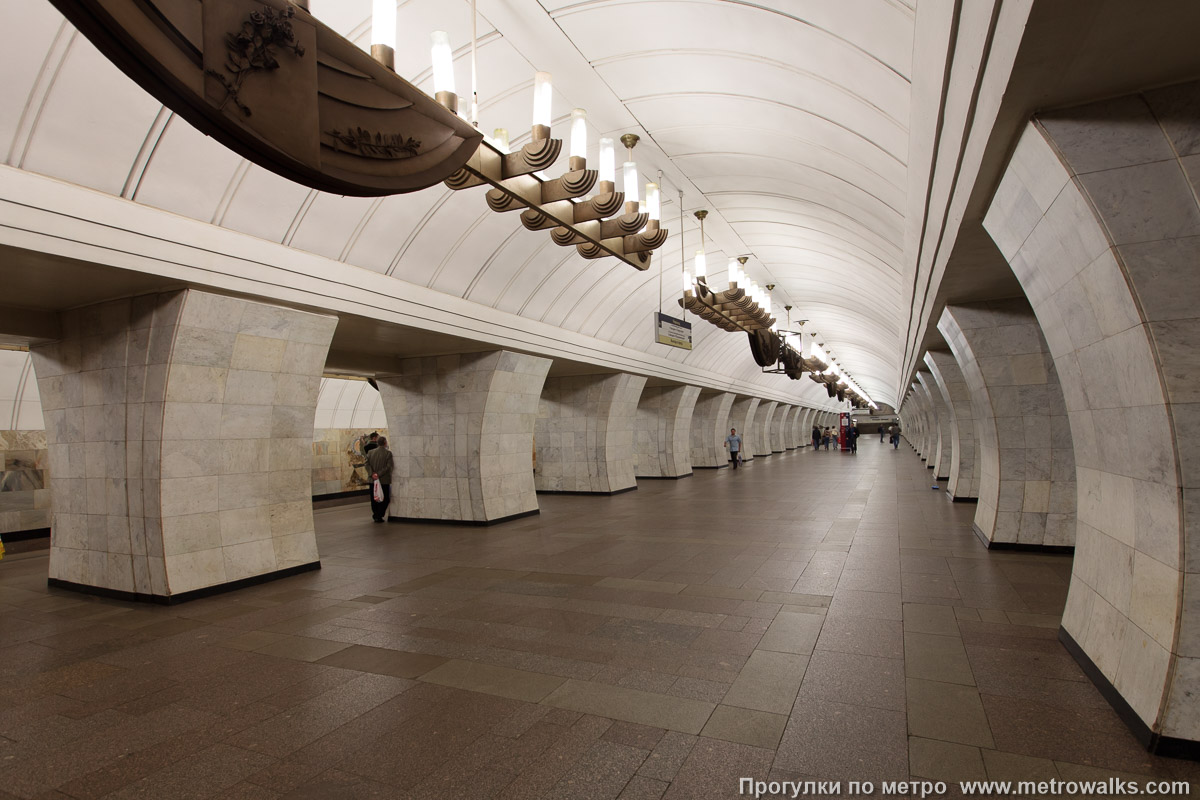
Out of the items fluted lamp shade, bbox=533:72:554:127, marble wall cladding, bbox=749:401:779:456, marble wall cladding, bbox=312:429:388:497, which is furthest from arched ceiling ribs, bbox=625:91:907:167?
marble wall cladding, bbox=749:401:779:456

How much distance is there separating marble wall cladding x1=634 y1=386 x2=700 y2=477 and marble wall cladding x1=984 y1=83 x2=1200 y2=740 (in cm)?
1650

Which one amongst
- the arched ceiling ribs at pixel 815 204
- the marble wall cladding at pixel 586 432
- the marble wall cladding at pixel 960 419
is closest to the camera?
the arched ceiling ribs at pixel 815 204

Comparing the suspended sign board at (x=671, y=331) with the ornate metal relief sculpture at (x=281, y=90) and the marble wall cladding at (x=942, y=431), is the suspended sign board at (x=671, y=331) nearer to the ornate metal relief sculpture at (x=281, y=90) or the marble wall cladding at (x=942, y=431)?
the ornate metal relief sculpture at (x=281, y=90)

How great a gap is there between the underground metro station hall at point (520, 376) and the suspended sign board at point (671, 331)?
10cm

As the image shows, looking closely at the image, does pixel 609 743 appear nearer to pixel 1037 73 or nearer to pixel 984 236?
pixel 1037 73

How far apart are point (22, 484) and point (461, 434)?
8.39m

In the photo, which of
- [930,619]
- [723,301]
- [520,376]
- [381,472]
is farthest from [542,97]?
[381,472]

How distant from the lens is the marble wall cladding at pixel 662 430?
20219mm

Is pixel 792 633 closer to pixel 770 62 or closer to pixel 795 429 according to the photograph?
pixel 770 62

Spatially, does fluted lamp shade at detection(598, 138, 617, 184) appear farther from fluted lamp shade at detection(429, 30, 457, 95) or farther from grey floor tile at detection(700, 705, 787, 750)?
grey floor tile at detection(700, 705, 787, 750)

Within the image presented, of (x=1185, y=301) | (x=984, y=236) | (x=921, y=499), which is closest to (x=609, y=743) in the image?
(x=1185, y=301)

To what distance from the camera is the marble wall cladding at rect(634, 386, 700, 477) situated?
2022 cm

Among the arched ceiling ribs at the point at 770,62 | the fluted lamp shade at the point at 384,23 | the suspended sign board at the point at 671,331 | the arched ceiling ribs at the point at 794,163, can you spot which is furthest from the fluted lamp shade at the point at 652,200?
the fluted lamp shade at the point at 384,23

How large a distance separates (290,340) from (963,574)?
8221 millimetres
